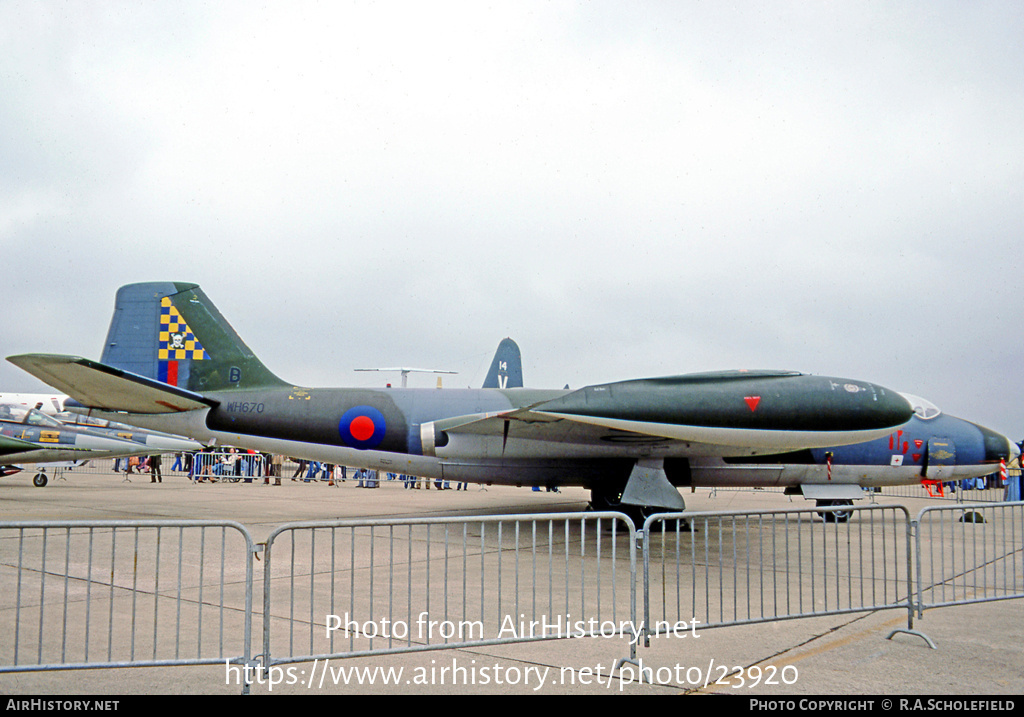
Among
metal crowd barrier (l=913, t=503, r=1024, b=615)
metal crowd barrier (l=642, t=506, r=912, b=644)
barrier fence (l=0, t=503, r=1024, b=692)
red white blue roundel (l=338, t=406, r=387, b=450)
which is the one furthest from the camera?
red white blue roundel (l=338, t=406, r=387, b=450)

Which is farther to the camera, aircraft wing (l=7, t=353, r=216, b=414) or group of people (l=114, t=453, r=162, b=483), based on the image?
group of people (l=114, t=453, r=162, b=483)

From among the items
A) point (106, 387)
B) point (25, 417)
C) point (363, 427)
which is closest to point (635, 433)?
point (363, 427)

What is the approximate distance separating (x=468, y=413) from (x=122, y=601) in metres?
5.97

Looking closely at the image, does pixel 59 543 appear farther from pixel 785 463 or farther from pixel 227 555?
pixel 785 463

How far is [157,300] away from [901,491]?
21.4 metres

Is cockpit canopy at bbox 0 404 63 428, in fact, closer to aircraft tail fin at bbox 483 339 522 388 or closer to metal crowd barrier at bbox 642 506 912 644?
aircraft tail fin at bbox 483 339 522 388

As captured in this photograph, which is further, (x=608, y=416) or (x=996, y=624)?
(x=608, y=416)

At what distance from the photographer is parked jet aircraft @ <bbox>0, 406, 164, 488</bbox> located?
16.6 metres

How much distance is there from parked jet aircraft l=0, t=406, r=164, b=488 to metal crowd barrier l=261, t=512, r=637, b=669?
36.2 feet

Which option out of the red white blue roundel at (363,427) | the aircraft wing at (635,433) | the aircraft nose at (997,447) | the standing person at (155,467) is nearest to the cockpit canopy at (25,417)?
the standing person at (155,467)

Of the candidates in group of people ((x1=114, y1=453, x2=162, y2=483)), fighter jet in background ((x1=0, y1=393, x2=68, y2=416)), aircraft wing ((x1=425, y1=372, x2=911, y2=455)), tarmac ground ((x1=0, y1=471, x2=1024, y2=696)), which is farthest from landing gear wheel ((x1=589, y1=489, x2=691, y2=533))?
fighter jet in background ((x1=0, y1=393, x2=68, y2=416))

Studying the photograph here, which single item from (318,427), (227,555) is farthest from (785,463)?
(227,555)

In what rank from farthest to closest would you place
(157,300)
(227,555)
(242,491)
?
1. (242,491)
2. (157,300)
3. (227,555)

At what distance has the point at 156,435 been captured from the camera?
20.5 meters
